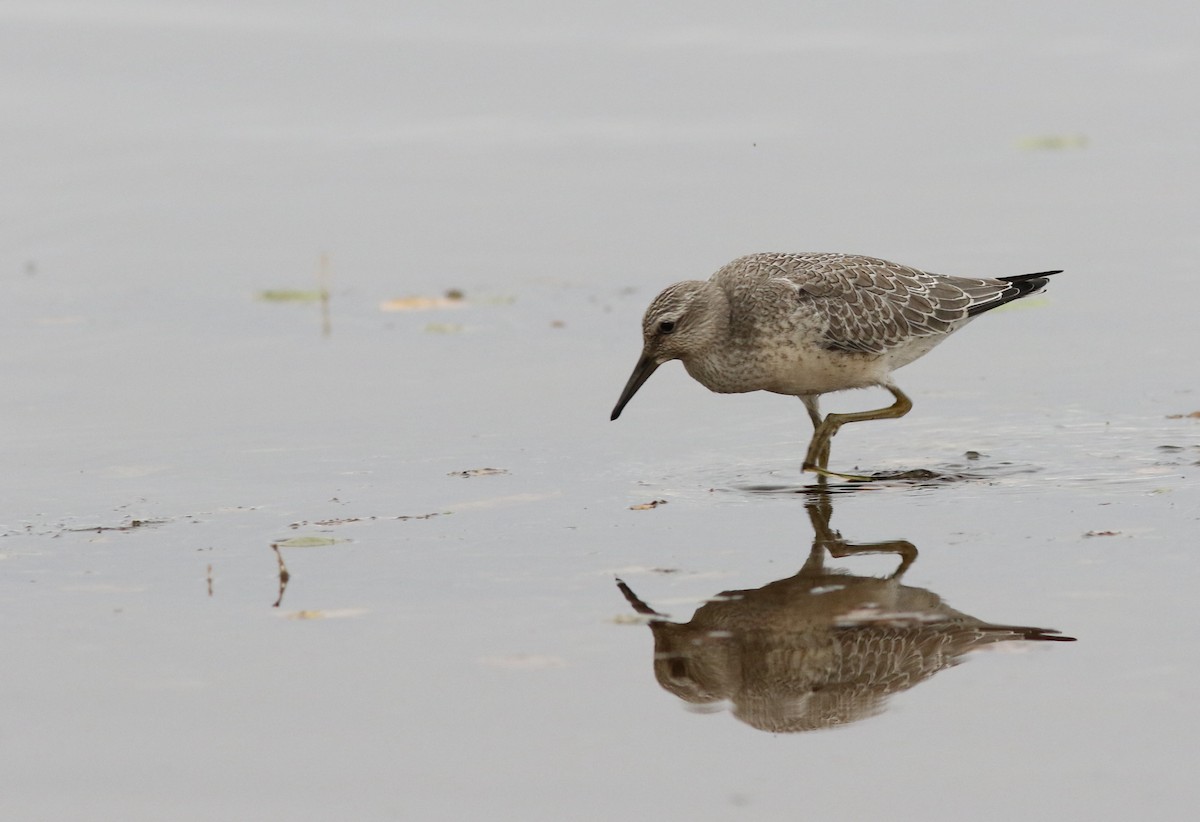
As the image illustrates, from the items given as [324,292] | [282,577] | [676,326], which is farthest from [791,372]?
[324,292]

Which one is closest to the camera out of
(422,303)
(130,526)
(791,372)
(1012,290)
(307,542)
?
(307,542)

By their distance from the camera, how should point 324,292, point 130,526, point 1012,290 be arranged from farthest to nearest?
point 324,292 → point 1012,290 → point 130,526

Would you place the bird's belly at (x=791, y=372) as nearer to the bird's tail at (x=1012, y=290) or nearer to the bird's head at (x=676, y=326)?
the bird's head at (x=676, y=326)

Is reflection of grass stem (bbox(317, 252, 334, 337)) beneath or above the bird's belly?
above

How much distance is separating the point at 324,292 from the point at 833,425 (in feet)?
16.8

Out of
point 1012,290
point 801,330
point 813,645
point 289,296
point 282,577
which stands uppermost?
point 289,296

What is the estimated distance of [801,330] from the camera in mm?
10180

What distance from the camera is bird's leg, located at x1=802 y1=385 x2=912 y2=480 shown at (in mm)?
9698

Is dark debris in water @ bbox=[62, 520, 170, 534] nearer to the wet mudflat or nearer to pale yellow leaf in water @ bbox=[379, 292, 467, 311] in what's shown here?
the wet mudflat

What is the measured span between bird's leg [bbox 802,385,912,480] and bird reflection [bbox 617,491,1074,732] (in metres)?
2.08

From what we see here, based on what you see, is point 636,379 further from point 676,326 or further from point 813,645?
point 813,645

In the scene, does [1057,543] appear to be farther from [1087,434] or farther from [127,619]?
[127,619]

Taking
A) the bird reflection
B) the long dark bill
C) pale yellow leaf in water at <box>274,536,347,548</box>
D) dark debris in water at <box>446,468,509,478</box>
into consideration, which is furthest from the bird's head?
the bird reflection

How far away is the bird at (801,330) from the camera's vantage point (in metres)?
10.1
